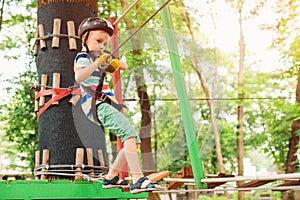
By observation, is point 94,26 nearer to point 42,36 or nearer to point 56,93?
point 56,93

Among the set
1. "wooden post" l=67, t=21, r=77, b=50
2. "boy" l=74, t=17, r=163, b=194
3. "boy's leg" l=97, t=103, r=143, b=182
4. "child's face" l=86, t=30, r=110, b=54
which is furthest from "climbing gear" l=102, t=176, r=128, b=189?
"wooden post" l=67, t=21, r=77, b=50

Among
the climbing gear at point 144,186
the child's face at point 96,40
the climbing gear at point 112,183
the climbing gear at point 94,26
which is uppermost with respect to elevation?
the climbing gear at point 94,26

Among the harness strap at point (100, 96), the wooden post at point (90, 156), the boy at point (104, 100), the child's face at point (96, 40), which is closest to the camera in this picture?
the boy at point (104, 100)

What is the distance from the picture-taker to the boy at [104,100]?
2359 millimetres

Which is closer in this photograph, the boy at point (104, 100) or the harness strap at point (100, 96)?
the boy at point (104, 100)

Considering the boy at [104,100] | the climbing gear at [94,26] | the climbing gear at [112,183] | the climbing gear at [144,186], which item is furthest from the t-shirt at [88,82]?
the climbing gear at [144,186]

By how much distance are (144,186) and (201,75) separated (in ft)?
6.28

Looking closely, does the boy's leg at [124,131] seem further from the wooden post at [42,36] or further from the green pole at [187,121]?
the wooden post at [42,36]

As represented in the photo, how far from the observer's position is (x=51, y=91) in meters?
3.96

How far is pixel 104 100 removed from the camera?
2461mm

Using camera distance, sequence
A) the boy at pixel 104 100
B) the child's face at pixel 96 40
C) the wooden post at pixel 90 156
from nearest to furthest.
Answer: the boy at pixel 104 100 → the child's face at pixel 96 40 → the wooden post at pixel 90 156

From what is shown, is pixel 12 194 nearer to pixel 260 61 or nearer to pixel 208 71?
pixel 208 71

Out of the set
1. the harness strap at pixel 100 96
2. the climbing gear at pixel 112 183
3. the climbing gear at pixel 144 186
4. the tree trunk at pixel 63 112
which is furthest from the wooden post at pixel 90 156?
the climbing gear at pixel 144 186

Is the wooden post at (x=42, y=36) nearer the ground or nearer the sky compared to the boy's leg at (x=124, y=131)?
nearer the sky
